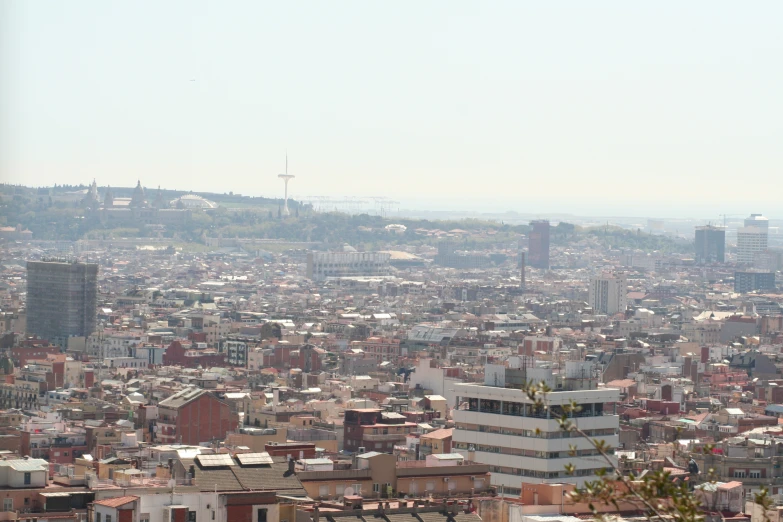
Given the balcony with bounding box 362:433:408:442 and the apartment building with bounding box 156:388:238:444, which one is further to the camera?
the apartment building with bounding box 156:388:238:444

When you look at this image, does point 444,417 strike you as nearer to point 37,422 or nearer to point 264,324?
point 37,422

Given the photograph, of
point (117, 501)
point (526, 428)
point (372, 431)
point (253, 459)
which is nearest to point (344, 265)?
point (372, 431)

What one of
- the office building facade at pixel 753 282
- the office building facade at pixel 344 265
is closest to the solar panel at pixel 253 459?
the office building facade at pixel 753 282

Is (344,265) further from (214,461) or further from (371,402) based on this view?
(214,461)

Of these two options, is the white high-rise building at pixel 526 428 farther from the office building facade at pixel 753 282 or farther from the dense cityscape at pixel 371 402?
the office building facade at pixel 753 282

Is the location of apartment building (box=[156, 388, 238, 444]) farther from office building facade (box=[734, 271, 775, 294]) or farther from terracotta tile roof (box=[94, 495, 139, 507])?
office building facade (box=[734, 271, 775, 294])

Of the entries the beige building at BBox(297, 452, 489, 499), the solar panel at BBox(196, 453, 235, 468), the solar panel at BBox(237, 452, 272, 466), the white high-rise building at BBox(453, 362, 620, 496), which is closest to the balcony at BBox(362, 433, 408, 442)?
the white high-rise building at BBox(453, 362, 620, 496)

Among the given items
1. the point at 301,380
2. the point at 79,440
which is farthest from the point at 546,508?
the point at 301,380
